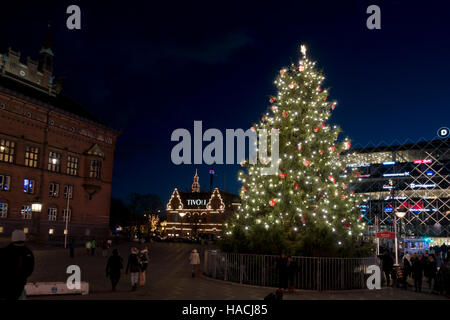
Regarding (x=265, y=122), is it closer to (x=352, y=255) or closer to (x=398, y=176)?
(x=352, y=255)

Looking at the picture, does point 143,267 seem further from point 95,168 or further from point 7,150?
point 95,168

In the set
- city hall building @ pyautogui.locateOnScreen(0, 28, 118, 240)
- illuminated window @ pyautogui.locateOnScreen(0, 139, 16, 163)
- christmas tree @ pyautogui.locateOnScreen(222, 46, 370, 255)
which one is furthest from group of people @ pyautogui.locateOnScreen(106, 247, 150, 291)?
illuminated window @ pyautogui.locateOnScreen(0, 139, 16, 163)

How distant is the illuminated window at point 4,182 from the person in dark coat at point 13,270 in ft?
141

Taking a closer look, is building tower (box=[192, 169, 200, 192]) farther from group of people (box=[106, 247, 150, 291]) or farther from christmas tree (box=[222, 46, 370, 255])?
group of people (box=[106, 247, 150, 291])

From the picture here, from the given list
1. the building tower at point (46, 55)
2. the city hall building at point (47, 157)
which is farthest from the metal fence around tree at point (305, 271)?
the building tower at point (46, 55)

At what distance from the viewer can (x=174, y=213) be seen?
354 ft

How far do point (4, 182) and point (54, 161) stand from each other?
715cm

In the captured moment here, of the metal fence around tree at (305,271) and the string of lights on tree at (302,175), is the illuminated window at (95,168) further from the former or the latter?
the metal fence around tree at (305,271)

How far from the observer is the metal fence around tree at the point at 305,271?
15914 mm

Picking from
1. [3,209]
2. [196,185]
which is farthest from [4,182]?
[196,185]

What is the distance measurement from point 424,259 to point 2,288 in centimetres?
1886

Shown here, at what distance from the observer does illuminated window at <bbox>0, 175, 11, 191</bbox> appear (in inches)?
1678

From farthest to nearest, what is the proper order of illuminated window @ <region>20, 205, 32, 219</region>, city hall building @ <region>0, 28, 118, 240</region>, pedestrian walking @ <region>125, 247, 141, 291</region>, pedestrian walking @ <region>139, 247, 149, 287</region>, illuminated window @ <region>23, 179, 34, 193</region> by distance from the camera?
illuminated window @ <region>23, 179, 34, 193</region>, illuminated window @ <region>20, 205, 32, 219</region>, city hall building @ <region>0, 28, 118, 240</region>, pedestrian walking @ <region>139, 247, 149, 287</region>, pedestrian walking @ <region>125, 247, 141, 291</region>

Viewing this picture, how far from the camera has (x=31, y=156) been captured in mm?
46344
